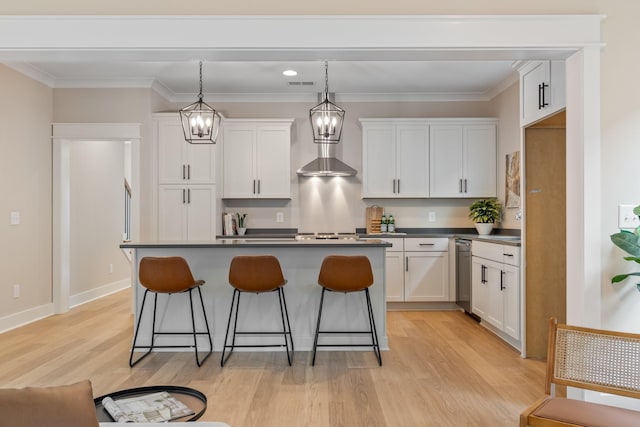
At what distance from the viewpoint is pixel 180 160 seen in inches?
234

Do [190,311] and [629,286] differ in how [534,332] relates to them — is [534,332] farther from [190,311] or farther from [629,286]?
[190,311]

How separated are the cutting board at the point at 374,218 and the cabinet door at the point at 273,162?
3.61ft

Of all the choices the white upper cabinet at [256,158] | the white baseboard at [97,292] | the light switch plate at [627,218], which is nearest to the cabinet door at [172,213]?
the white upper cabinet at [256,158]

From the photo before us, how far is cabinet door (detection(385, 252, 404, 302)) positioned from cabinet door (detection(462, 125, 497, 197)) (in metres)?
1.24

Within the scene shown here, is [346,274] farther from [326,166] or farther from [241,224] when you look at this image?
[241,224]

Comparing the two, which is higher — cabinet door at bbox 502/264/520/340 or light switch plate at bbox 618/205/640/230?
light switch plate at bbox 618/205/640/230

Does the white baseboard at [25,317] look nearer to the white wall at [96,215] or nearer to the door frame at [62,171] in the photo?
the door frame at [62,171]

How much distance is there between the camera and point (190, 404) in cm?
182

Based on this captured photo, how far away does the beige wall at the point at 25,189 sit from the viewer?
16.2 ft

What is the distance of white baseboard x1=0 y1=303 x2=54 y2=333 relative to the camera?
4.90m

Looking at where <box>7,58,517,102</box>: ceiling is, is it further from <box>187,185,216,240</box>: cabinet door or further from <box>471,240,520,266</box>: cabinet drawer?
<box>471,240,520,266</box>: cabinet drawer

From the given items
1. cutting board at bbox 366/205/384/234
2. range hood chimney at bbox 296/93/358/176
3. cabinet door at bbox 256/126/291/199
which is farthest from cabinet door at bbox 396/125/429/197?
cabinet door at bbox 256/126/291/199

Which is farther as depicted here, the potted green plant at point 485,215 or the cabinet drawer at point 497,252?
the potted green plant at point 485,215

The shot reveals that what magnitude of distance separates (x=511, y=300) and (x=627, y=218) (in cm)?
166
